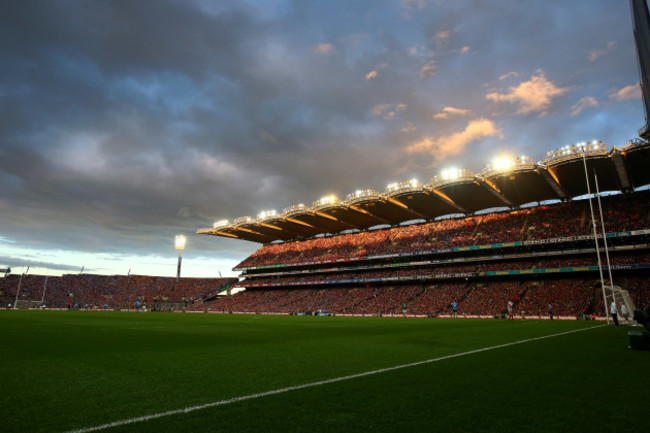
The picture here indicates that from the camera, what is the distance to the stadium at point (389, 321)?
437 centimetres

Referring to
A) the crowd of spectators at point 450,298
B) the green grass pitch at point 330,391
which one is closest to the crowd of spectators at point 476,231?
the crowd of spectators at point 450,298

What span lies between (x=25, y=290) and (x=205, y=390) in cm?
7654

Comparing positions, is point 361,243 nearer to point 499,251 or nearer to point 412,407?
point 499,251

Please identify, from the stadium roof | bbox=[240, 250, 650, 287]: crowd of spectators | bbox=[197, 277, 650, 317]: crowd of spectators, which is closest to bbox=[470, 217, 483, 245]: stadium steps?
the stadium roof

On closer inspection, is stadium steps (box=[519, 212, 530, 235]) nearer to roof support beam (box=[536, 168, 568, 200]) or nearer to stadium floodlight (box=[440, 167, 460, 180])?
roof support beam (box=[536, 168, 568, 200])

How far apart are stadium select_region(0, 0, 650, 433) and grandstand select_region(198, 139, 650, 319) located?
258 mm

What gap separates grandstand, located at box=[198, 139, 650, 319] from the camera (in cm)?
3553

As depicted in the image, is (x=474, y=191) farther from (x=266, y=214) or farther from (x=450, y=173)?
(x=266, y=214)

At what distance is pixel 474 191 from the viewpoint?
144 ft

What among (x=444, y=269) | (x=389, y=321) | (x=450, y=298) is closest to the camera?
(x=389, y=321)

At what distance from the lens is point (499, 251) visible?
44750 millimetres

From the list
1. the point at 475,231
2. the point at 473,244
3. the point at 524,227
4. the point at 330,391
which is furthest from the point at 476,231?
the point at 330,391

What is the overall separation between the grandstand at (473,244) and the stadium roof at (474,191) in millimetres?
151

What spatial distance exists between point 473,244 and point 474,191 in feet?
21.4
